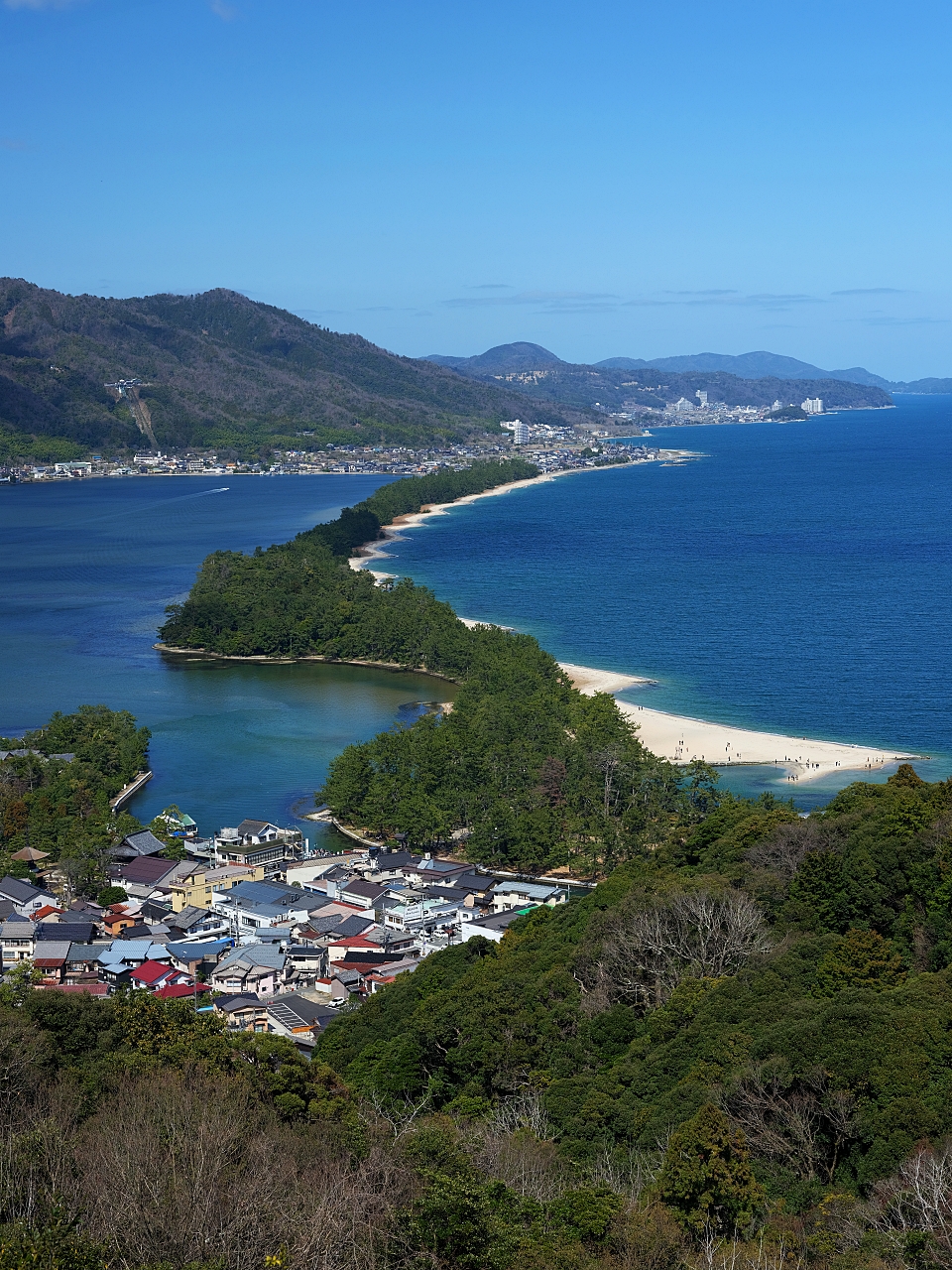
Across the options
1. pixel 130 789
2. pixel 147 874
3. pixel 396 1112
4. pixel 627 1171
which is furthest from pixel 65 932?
pixel 627 1171

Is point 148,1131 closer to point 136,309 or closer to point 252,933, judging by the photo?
point 252,933

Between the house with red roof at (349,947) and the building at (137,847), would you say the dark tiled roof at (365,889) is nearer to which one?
the house with red roof at (349,947)

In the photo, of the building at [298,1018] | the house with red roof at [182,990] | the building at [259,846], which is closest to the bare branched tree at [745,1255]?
the building at [298,1018]

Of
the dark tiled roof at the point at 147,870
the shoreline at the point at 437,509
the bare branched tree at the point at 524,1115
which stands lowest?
the dark tiled roof at the point at 147,870

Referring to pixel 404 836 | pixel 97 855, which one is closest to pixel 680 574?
pixel 404 836

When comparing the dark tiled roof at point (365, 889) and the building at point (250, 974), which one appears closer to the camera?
the building at point (250, 974)

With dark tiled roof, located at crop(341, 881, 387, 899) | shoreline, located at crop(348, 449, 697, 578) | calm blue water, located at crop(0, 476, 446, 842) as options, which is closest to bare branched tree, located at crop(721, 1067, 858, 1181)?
dark tiled roof, located at crop(341, 881, 387, 899)

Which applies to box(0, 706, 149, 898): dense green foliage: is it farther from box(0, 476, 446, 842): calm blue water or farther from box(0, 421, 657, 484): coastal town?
box(0, 421, 657, 484): coastal town

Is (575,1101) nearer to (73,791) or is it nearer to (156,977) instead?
(156,977)
